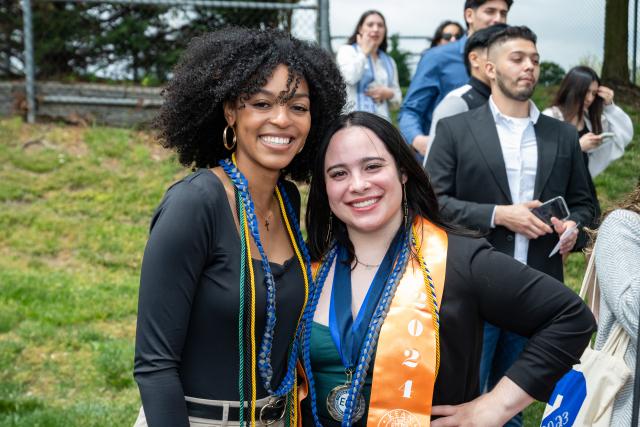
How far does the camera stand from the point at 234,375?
7.05 ft

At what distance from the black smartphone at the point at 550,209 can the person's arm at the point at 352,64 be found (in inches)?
101

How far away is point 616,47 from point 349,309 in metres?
9.69

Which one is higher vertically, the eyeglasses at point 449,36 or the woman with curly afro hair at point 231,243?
the eyeglasses at point 449,36

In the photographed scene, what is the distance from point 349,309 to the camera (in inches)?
91.6

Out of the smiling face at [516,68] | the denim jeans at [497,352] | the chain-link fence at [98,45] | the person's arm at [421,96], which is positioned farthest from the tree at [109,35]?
the denim jeans at [497,352]

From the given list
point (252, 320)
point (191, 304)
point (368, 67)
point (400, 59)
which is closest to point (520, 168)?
point (252, 320)

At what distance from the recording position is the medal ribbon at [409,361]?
2.22 m

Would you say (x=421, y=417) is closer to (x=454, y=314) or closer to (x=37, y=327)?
(x=454, y=314)

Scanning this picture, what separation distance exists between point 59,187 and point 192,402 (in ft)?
18.2

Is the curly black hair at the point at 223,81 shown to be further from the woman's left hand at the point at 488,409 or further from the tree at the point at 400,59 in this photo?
the tree at the point at 400,59

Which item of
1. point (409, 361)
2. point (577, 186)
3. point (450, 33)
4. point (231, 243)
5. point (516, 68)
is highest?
point (450, 33)

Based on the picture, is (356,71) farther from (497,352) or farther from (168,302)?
(168,302)

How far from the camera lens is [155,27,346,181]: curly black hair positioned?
7.46ft

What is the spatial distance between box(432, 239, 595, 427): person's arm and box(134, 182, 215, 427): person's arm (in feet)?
2.52
